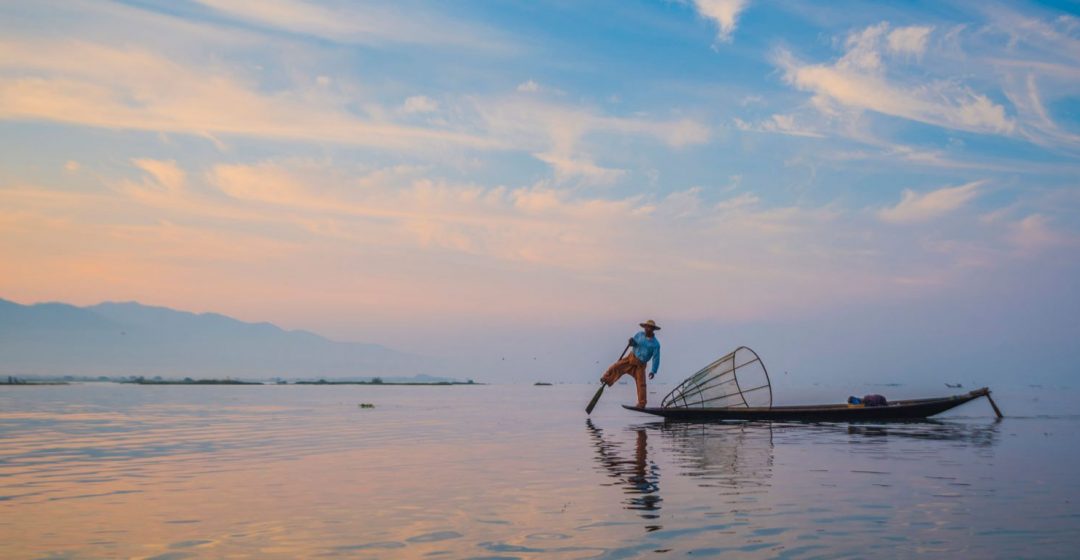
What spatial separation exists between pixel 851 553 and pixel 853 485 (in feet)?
21.6

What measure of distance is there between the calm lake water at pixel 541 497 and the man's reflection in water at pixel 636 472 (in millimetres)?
74

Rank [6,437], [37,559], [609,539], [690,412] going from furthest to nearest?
[690,412]
[6,437]
[609,539]
[37,559]

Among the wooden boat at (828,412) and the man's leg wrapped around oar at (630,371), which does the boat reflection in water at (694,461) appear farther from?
the man's leg wrapped around oar at (630,371)

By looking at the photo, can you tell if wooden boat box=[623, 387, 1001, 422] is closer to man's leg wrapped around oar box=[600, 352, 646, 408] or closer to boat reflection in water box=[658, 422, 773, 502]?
boat reflection in water box=[658, 422, 773, 502]

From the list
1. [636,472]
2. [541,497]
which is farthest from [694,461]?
[541,497]

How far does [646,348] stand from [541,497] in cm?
2107

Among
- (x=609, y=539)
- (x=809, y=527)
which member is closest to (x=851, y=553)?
(x=809, y=527)

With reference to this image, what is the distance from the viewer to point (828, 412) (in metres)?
35.8

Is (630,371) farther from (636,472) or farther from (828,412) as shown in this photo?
(636,472)

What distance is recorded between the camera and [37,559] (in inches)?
403

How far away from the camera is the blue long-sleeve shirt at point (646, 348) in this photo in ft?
116

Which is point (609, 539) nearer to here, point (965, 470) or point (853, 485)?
point (853, 485)

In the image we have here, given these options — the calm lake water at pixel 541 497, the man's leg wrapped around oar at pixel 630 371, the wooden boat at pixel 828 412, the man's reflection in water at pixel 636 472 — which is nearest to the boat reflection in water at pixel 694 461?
the man's reflection in water at pixel 636 472

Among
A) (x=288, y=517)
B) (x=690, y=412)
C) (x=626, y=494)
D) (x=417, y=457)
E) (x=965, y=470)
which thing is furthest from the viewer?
(x=690, y=412)
